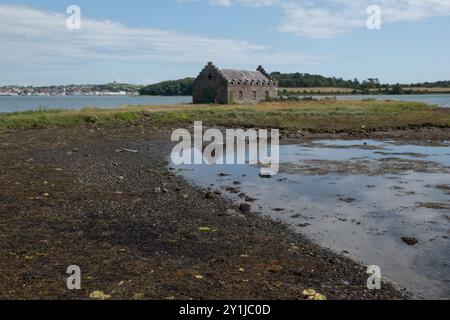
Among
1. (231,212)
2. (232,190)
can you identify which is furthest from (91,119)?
(231,212)

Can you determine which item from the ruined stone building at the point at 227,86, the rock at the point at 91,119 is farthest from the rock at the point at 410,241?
the ruined stone building at the point at 227,86

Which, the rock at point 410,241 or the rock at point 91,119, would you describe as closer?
the rock at point 410,241

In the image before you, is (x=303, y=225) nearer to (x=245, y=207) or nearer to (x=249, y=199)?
(x=245, y=207)

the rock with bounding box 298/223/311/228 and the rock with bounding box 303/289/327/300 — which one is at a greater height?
the rock with bounding box 303/289/327/300

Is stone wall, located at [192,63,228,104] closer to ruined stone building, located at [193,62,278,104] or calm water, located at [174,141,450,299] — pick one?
ruined stone building, located at [193,62,278,104]

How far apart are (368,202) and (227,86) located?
196ft

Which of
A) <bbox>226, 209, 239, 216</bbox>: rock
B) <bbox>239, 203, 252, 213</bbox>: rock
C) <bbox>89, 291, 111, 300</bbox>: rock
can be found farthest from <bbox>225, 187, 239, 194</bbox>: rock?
<bbox>89, 291, 111, 300</bbox>: rock

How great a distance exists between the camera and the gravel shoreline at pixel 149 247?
28.5 feet

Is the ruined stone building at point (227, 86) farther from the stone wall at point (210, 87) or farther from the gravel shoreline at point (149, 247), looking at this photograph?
the gravel shoreline at point (149, 247)

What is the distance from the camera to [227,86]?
75.6 metres

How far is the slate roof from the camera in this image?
252 ft

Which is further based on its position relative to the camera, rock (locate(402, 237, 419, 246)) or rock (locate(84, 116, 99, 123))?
rock (locate(84, 116, 99, 123))

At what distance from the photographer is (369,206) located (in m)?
16.9
